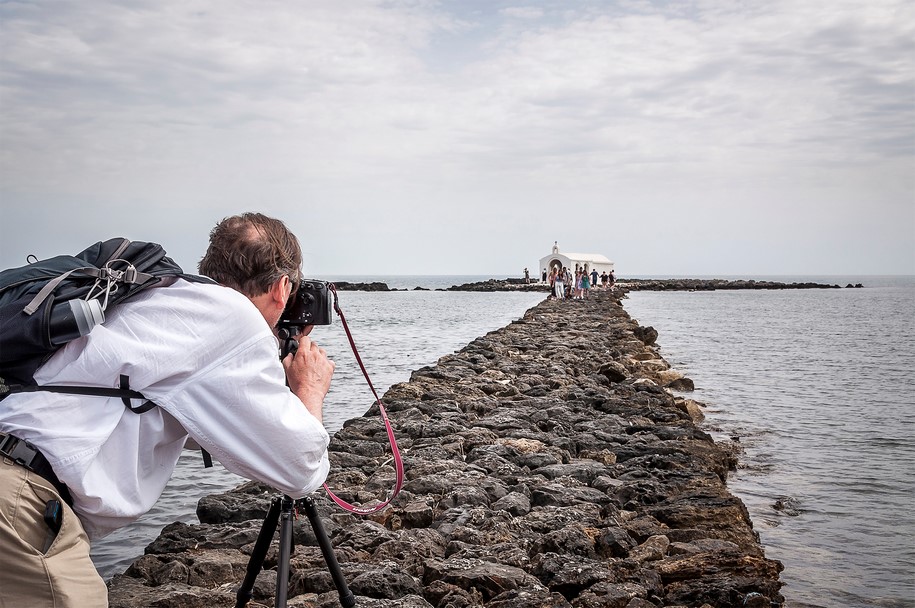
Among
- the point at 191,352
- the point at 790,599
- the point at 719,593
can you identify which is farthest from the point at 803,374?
the point at 191,352

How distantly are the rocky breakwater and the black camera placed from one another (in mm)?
979

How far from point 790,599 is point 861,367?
16521 mm

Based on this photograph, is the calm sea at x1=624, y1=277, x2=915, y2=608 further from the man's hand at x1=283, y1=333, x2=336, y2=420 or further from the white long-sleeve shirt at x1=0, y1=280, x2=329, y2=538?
the white long-sleeve shirt at x1=0, y1=280, x2=329, y2=538

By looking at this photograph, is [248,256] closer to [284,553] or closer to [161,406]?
[161,406]

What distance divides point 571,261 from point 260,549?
58780mm

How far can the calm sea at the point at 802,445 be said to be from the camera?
233 inches

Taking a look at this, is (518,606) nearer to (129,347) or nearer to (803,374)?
(129,347)

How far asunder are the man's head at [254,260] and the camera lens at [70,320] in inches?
26.0

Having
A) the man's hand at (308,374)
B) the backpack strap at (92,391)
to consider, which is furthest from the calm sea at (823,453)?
the backpack strap at (92,391)

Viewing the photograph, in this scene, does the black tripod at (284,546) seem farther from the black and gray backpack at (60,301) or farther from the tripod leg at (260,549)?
the black and gray backpack at (60,301)

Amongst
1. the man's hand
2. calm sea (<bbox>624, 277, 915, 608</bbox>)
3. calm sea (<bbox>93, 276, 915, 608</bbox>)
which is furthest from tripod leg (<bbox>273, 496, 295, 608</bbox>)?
calm sea (<bbox>624, 277, 915, 608</bbox>)

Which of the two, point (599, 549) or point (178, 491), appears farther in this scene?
point (178, 491)

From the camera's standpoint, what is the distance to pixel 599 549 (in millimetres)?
4941

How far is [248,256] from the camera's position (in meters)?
2.50
